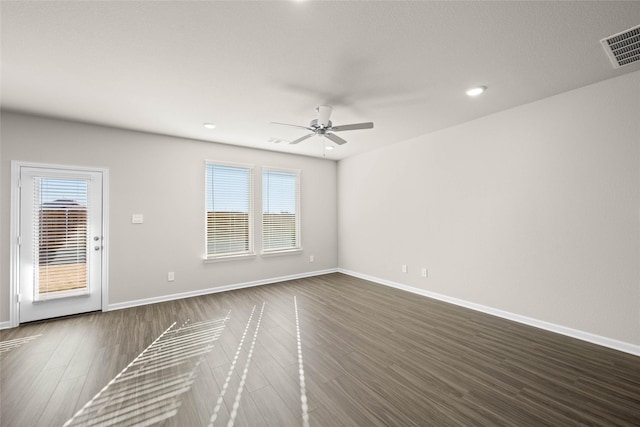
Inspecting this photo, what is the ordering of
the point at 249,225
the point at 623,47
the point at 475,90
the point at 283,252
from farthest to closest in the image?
the point at 283,252 < the point at 249,225 < the point at 475,90 < the point at 623,47

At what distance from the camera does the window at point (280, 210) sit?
17.1 feet

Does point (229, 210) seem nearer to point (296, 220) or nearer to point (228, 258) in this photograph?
point (228, 258)

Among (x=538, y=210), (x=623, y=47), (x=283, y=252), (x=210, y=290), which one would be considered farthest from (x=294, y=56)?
(x=210, y=290)

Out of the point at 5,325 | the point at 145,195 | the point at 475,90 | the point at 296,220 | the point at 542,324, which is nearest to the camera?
the point at 475,90

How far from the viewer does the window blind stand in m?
3.33

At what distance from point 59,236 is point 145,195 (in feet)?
3.69

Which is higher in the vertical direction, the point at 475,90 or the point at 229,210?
the point at 475,90

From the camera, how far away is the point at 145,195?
159 inches

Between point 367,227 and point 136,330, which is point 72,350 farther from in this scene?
point 367,227

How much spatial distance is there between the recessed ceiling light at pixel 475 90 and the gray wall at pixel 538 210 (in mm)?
810

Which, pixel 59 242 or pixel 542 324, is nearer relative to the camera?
pixel 542 324

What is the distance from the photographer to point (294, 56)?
2180mm

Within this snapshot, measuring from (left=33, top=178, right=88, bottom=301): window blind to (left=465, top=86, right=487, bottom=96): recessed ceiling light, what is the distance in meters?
5.11

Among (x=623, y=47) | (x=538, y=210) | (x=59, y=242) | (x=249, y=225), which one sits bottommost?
(x=59, y=242)
